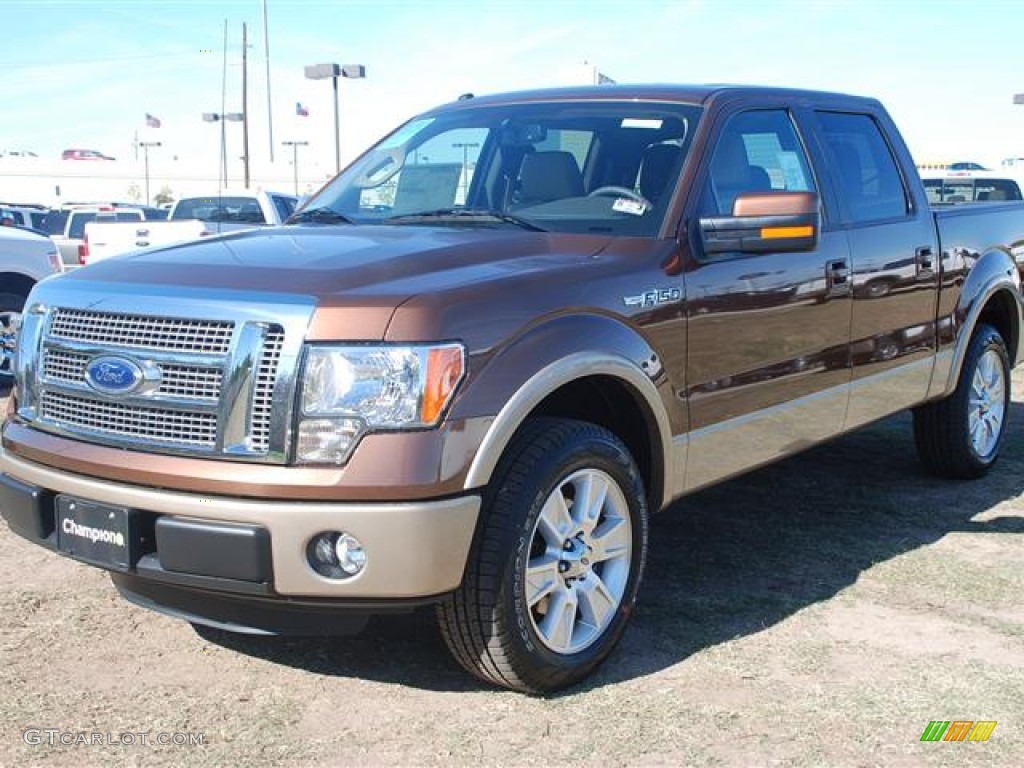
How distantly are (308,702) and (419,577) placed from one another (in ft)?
2.26

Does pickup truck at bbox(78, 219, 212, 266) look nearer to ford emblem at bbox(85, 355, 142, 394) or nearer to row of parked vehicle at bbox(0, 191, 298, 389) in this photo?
row of parked vehicle at bbox(0, 191, 298, 389)

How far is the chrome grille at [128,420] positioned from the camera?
125 inches

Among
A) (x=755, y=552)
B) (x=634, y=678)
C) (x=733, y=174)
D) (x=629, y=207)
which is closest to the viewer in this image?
(x=634, y=678)

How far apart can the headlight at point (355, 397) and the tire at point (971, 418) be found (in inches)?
157

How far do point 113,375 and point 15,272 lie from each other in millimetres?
6472

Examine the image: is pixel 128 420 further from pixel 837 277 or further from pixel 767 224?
pixel 837 277

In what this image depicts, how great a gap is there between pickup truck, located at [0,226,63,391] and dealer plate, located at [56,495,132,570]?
596cm

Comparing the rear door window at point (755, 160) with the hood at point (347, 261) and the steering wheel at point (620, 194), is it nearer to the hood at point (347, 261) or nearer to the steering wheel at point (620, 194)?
the steering wheel at point (620, 194)

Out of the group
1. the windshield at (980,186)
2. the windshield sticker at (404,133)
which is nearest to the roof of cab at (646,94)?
the windshield sticker at (404,133)

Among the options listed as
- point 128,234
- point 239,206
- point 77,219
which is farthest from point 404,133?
point 77,219

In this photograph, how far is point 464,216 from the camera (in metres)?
4.28

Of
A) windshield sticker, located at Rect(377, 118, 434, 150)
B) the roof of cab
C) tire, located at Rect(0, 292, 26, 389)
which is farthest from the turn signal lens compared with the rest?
tire, located at Rect(0, 292, 26, 389)

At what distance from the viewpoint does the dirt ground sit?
127 inches

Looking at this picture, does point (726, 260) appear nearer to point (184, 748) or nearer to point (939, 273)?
point (939, 273)
